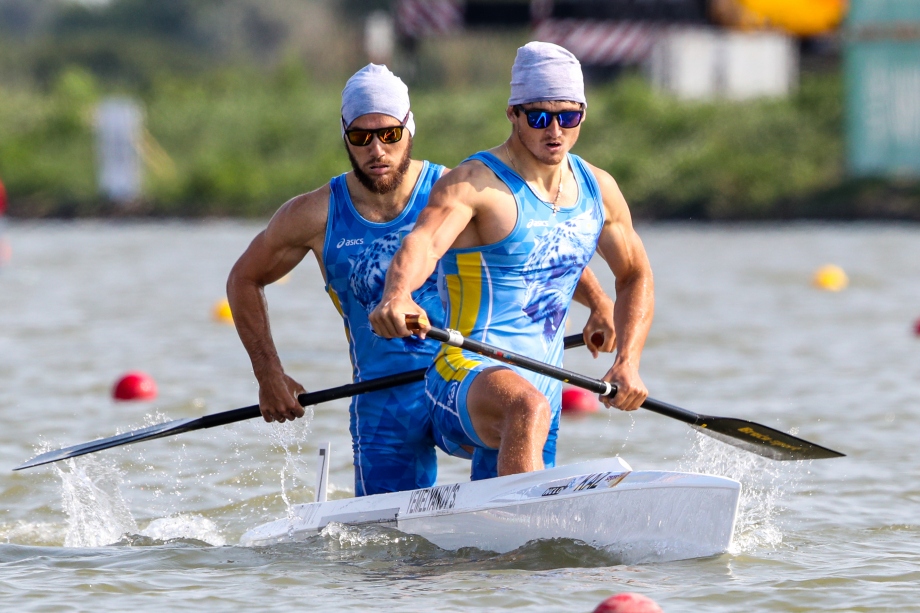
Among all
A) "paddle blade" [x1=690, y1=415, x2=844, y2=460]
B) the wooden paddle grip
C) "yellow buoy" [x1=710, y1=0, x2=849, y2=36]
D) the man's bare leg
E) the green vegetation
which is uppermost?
"yellow buoy" [x1=710, y1=0, x2=849, y2=36]

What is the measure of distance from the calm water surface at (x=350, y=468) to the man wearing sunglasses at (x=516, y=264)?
0.50 meters

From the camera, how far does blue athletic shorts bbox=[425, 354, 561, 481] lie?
499 cm

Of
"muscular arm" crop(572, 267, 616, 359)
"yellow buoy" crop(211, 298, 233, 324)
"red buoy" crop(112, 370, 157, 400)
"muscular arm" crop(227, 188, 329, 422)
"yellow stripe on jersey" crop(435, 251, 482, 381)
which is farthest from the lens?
"yellow buoy" crop(211, 298, 233, 324)

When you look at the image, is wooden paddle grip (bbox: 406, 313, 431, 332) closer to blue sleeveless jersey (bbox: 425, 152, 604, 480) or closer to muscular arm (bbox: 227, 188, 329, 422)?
blue sleeveless jersey (bbox: 425, 152, 604, 480)

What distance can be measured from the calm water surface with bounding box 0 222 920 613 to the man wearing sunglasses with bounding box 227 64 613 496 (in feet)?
1.17

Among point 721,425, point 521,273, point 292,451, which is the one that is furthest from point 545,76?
point 292,451

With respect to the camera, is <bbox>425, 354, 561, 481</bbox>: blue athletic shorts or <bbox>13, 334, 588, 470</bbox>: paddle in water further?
<bbox>13, 334, 588, 470</bbox>: paddle in water

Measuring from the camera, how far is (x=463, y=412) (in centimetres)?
497

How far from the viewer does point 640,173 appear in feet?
80.3

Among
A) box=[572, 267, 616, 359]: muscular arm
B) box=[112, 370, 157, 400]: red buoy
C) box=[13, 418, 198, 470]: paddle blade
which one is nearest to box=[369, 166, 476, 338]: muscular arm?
box=[572, 267, 616, 359]: muscular arm

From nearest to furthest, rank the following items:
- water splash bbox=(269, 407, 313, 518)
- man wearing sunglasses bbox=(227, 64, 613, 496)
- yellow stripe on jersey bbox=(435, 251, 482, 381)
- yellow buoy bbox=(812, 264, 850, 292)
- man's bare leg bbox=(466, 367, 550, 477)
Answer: man's bare leg bbox=(466, 367, 550, 477) < yellow stripe on jersey bbox=(435, 251, 482, 381) < man wearing sunglasses bbox=(227, 64, 613, 496) < water splash bbox=(269, 407, 313, 518) < yellow buoy bbox=(812, 264, 850, 292)

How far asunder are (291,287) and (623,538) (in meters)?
11.7

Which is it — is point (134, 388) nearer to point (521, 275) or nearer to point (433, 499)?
point (433, 499)

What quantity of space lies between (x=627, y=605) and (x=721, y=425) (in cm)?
158
